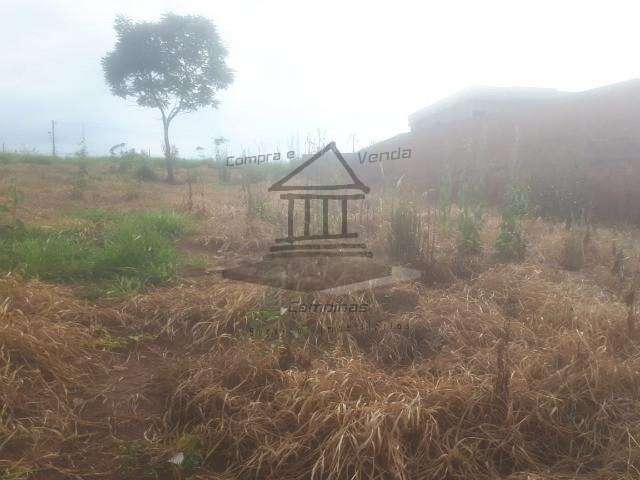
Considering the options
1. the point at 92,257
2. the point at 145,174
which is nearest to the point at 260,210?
the point at 92,257

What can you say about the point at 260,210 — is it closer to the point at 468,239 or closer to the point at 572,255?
the point at 468,239

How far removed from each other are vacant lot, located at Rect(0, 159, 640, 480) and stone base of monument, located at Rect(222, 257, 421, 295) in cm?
14

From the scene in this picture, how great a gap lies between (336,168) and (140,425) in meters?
3.70

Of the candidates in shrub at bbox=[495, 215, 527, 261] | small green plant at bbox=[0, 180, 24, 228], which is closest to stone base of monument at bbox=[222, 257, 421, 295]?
shrub at bbox=[495, 215, 527, 261]

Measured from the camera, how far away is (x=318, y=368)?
7.22ft

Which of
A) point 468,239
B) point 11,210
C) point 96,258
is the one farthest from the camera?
point 11,210

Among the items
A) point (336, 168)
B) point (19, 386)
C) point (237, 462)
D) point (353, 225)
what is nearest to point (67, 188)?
point (336, 168)

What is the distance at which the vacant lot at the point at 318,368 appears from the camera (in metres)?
1.75

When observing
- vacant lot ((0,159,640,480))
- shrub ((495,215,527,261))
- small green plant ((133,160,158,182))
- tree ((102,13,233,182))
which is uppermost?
tree ((102,13,233,182))

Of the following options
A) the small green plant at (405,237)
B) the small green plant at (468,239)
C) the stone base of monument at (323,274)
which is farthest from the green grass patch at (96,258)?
the small green plant at (468,239)

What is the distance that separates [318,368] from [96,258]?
234 cm

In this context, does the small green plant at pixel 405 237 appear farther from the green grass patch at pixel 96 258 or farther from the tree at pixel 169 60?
the tree at pixel 169 60

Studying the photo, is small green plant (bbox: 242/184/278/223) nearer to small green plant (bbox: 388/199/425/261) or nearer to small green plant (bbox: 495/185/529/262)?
small green plant (bbox: 388/199/425/261)

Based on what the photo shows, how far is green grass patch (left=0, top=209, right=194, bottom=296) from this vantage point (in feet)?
11.0
